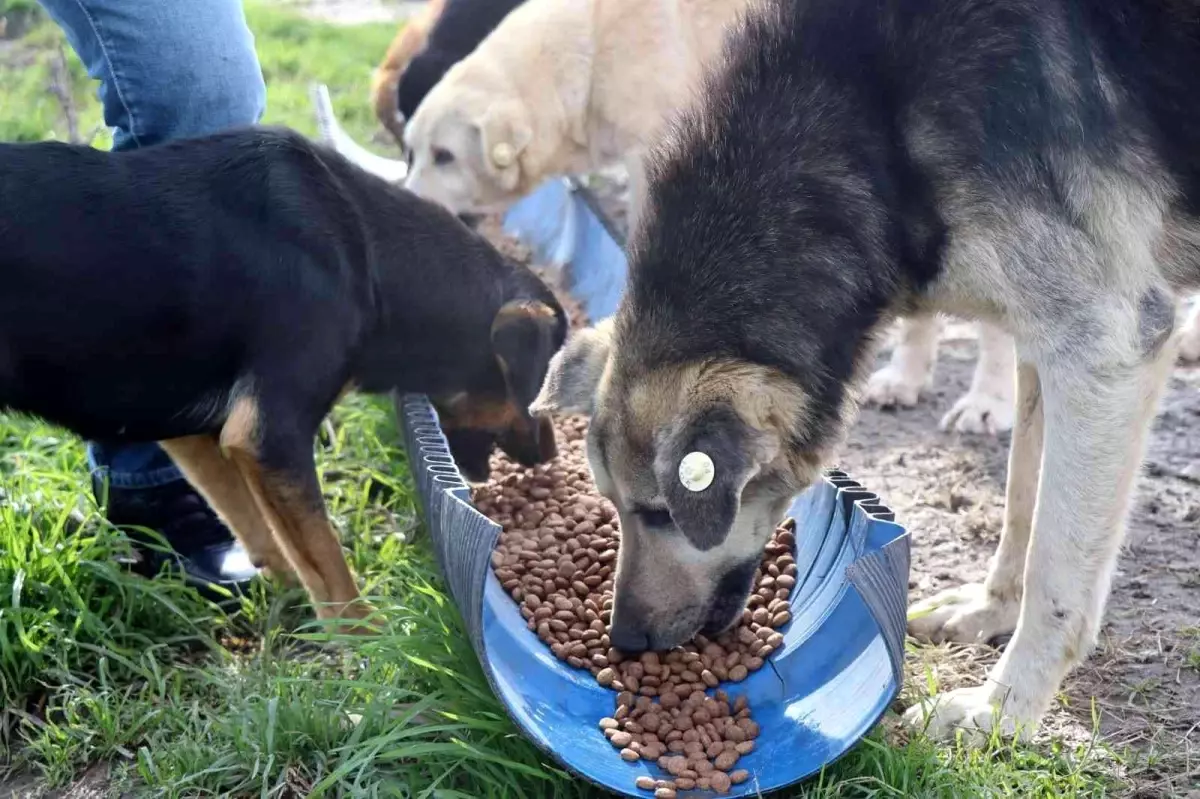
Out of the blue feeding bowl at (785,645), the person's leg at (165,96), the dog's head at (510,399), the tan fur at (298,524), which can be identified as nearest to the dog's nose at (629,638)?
the blue feeding bowl at (785,645)

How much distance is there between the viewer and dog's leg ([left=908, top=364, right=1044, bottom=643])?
346cm

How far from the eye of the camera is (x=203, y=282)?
3.36 meters

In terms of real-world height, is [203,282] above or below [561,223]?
above

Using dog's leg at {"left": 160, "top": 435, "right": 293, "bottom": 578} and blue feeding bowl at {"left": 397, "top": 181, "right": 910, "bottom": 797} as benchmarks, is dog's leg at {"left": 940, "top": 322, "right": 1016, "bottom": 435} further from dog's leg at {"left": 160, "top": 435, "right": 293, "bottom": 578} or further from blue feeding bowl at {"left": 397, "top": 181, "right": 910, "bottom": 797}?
dog's leg at {"left": 160, "top": 435, "right": 293, "bottom": 578}

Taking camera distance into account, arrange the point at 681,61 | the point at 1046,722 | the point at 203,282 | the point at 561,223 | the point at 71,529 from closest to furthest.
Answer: the point at 1046,722, the point at 203,282, the point at 71,529, the point at 681,61, the point at 561,223

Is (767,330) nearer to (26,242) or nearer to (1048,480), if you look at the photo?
(1048,480)

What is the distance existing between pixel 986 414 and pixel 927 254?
6.46ft

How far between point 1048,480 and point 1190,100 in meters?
0.99

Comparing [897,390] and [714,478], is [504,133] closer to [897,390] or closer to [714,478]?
[897,390]

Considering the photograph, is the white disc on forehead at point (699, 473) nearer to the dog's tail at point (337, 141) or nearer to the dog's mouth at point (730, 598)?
the dog's mouth at point (730, 598)

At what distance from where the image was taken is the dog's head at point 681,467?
2.57m

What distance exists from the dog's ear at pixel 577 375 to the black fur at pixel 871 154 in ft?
0.66

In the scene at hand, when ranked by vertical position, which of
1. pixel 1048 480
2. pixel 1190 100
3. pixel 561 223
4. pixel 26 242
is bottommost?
pixel 561 223

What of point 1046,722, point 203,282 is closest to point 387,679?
point 203,282
